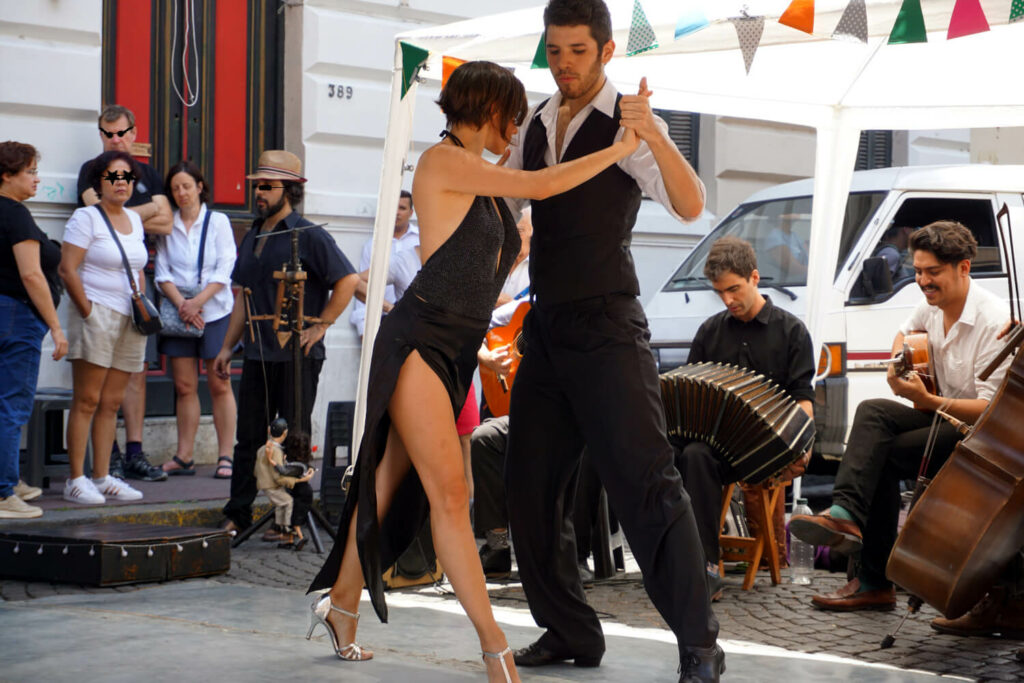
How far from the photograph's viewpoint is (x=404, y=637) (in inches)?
188

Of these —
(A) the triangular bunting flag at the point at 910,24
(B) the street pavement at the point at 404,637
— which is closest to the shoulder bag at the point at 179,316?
(B) the street pavement at the point at 404,637

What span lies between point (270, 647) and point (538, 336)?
4.36 ft

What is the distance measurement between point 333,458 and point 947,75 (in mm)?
3785

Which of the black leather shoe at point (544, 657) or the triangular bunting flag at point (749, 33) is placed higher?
the triangular bunting flag at point (749, 33)

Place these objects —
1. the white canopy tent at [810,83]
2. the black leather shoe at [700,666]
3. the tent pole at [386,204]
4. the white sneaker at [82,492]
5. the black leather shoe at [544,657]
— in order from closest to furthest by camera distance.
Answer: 1. the black leather shoe at [700,666]
2. the black leather shoe at [544,657]
3. the white canopy tent at [810,83]
4. the tent pole at [386,204]
5. the white sneaker at [82,492]

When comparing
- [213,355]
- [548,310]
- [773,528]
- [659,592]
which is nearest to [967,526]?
[659,592]

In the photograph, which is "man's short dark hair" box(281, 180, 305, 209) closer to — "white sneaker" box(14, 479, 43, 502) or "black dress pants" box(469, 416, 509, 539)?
"black dress pants" box(469, 416, 509, 539)

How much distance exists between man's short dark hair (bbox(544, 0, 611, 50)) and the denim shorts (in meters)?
4.42

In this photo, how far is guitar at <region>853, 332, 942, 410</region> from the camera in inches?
218

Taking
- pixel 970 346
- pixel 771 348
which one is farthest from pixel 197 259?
pixel 970 346

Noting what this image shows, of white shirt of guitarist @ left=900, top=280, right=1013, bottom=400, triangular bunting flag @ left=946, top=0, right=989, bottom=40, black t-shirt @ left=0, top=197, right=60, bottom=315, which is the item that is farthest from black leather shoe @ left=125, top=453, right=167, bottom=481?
triangular bunting flag @ left=946, top=0, right=989, bottom=40

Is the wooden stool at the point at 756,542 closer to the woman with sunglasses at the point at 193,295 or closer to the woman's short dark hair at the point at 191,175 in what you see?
the woman with sunglasses at the point at 193,295

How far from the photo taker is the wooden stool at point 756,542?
6.18m

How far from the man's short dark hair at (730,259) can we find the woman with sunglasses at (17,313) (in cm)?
336
